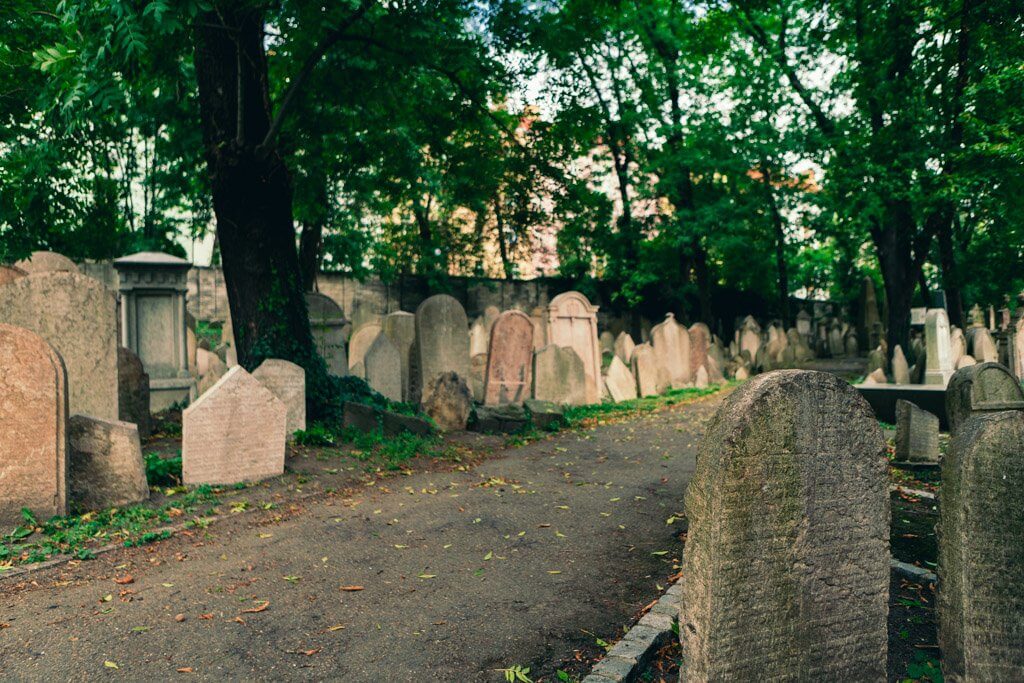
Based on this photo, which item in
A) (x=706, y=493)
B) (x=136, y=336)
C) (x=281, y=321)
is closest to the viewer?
(x=706, y=493)

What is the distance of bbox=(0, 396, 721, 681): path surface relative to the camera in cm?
370

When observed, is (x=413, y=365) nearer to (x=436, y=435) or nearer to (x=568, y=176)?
(x=436, y=435)

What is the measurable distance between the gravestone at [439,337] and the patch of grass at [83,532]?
5895 millimetres

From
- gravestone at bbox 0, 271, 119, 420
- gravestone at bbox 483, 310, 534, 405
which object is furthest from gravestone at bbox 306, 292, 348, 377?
gravestone at bbox 0, 271, 119, 420

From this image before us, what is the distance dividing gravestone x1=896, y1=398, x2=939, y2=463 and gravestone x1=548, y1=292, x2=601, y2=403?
23.0ft

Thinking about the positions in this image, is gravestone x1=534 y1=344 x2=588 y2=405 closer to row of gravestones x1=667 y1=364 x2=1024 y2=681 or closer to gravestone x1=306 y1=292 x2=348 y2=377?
gravestone x1=306 y1=292 x2=348 y2=377

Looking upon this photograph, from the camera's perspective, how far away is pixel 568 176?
11883mm

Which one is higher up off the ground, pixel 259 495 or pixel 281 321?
pixel 281 321

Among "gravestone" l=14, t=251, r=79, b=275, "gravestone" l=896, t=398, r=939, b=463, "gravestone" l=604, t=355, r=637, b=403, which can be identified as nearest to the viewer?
"gravestone" l=896, t=398, r=939, b=463

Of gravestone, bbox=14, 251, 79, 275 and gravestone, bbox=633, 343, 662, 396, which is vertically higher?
gravestone, bbox=14, 251, 79, 275

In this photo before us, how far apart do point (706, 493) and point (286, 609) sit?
2.72 metres

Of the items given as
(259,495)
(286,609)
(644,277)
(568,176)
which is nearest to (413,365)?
(568,176)

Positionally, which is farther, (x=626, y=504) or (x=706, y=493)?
(x=626, y=504)

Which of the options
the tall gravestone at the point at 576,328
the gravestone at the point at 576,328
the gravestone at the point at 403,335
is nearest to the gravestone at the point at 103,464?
the gravestone at the point at 403,335
